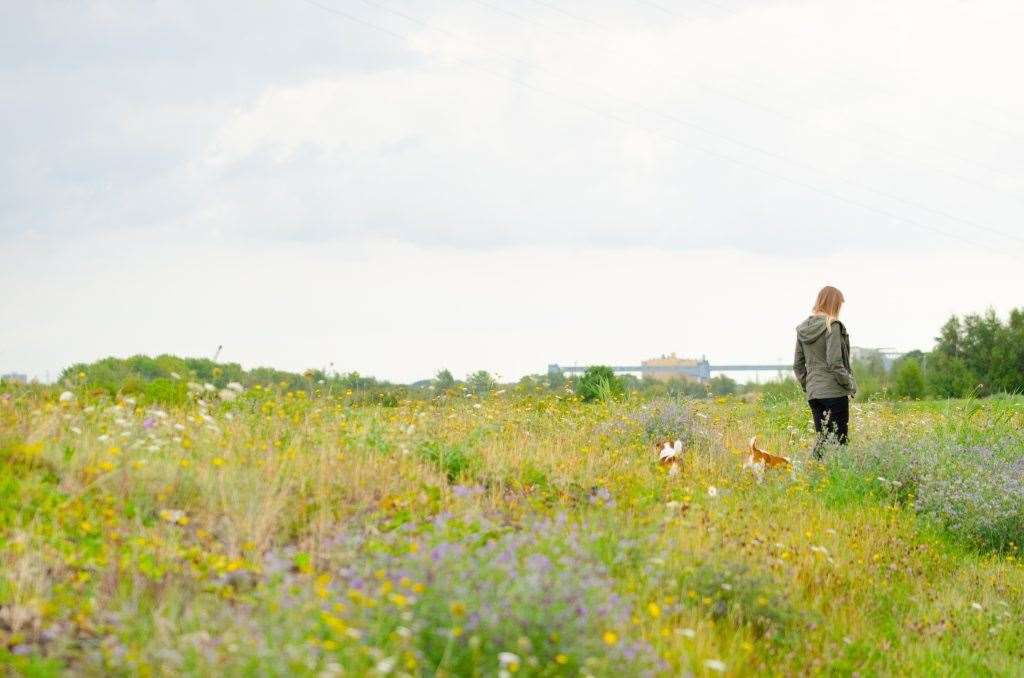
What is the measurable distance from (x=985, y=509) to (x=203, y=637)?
7.20 meters

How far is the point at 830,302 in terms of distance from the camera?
39.3 feet

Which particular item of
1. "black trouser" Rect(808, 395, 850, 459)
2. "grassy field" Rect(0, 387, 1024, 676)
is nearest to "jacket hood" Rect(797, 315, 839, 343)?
"black trouser" Rect(808, 395, 850, 459)

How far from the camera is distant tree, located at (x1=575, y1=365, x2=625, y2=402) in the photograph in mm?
17344

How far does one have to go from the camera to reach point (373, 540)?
5.41 metres

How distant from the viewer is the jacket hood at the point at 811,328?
11.9 m

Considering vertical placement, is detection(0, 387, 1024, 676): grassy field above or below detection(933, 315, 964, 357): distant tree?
below

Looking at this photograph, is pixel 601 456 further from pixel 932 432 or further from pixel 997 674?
pixel 932 432

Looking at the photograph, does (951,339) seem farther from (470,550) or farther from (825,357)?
(470,550)

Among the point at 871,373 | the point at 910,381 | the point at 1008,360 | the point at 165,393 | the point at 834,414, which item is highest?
the point at 1008,360

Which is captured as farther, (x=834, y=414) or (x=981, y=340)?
(x=981, y=340)

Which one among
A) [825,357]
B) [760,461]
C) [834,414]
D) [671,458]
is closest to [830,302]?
[825,357]

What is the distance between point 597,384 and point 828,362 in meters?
6.46

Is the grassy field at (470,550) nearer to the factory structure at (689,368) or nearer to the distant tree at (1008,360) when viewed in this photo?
the factory structure at (689,368)

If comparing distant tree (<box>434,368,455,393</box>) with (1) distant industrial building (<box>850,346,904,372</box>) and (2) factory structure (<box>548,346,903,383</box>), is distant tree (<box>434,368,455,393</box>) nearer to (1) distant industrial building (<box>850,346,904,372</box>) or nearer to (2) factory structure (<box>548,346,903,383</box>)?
(2) factory structure (<box>548,346,903,383</box>)
